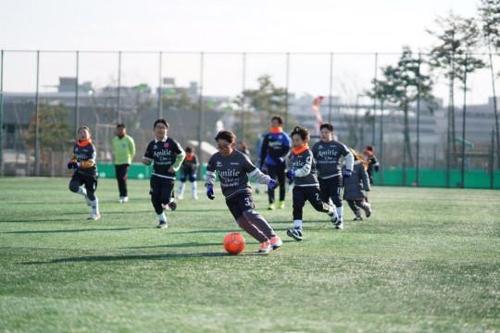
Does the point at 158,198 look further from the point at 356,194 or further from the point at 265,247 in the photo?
the point at 356,194

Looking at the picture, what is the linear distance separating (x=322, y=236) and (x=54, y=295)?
23.7ft

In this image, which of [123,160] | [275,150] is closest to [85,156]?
[275,150]

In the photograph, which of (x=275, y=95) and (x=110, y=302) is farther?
(x=275, y=95)

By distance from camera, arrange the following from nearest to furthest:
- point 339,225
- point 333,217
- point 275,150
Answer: point 333,217
point 339,225
point 275,150

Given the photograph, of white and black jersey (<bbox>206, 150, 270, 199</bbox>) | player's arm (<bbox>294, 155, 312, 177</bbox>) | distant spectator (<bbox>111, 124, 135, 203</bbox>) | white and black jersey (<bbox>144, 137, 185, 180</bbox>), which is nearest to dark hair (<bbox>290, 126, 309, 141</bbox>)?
player's arm (<bbox>294, 155, 312, 177</bbox>)

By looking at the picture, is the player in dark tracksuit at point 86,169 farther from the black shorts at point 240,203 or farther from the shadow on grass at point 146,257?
the shadow on grass at point 146,257

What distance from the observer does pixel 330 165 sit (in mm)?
16516

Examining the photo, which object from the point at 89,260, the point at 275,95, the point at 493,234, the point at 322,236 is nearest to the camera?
the point at 89,260

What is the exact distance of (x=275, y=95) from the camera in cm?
5703

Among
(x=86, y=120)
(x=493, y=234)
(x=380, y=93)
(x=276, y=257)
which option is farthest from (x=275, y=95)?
(x=276, y=257)

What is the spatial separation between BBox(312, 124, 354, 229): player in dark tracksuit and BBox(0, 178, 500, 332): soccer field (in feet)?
2.59

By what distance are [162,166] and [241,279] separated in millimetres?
7171

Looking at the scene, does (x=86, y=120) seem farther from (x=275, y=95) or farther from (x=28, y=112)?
(x=275, y=95)

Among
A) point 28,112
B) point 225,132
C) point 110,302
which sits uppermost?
point 28,112
